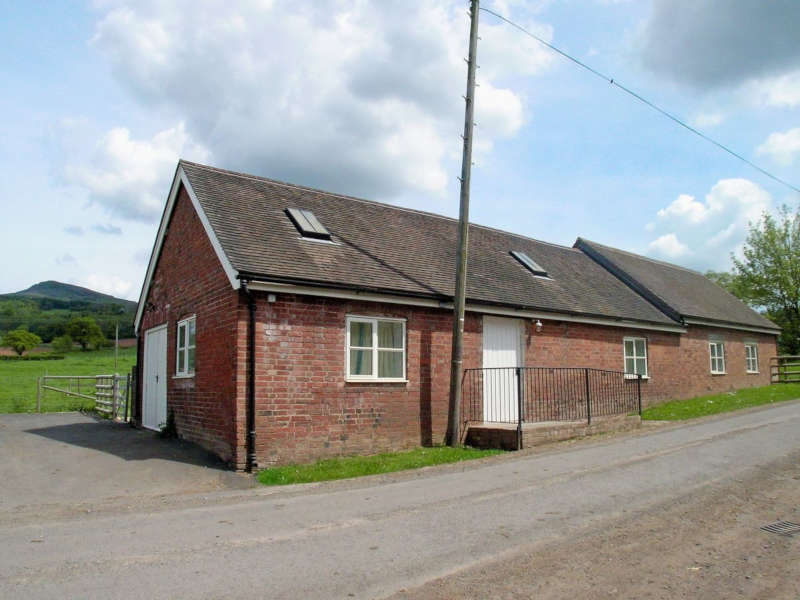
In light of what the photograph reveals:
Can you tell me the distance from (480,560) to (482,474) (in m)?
4.44

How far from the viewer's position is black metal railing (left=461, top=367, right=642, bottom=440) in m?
14.3

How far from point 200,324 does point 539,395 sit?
26.4 ft

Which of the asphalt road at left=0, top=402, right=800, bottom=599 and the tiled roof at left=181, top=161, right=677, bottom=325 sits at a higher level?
the tiled roof at left=181, top=161, right=677, bottom=325

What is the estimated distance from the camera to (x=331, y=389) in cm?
1178

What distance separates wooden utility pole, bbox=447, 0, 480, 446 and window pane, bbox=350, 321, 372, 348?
1649 mm

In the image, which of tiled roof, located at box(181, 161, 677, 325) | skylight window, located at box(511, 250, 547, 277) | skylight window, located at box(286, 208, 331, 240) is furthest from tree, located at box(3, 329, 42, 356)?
skylight window, located at box(286, 208, 331, 240)

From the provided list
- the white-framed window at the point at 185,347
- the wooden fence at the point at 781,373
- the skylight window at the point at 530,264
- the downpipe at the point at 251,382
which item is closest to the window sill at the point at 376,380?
the downpipe at the point at 251,382

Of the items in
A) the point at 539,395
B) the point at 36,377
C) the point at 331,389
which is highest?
the point at 331,389

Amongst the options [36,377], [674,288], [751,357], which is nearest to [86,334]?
[36,377]

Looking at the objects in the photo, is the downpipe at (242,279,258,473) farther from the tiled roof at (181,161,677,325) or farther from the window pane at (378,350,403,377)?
the window pane at (378,350,403,377)

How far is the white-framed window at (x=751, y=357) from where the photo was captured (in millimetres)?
26964

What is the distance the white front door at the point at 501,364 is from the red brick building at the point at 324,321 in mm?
55

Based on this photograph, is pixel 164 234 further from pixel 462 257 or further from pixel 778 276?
pixel 778 276

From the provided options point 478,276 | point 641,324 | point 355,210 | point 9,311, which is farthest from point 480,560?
point 9,311
